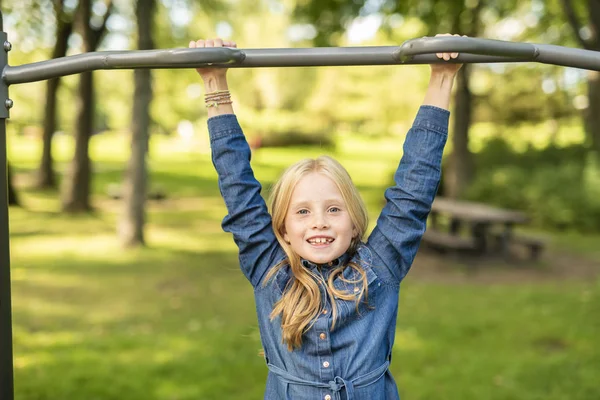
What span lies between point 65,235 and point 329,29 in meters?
4.59

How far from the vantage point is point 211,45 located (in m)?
1.68

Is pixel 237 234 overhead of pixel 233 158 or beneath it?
beneath

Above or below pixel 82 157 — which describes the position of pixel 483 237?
below

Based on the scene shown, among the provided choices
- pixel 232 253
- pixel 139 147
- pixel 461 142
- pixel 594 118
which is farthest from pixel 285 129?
pixel 139 147

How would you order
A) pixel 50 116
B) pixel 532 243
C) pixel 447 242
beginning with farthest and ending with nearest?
pixel 50 116 → pixel 447 242 → pixel 532 243

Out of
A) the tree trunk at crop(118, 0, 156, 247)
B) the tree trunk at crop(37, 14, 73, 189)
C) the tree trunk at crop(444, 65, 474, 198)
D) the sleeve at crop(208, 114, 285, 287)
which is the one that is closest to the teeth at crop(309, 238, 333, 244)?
the sleeve at crop(208, 114, 285, 287)

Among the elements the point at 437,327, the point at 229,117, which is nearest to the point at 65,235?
the point at 437,327

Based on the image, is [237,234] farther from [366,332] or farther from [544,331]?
[544,331]

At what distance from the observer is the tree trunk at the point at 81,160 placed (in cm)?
1168

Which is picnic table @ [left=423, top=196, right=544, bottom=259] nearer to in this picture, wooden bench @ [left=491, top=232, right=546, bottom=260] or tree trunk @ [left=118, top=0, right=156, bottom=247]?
wooden bench @ [left=491, top=232, right=546, bottom=260]

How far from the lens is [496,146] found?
14531 mm

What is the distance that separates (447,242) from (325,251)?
279 inches

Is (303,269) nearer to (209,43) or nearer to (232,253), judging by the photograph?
(209,43)

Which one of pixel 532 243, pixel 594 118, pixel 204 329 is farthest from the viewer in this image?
pixel 594 118
